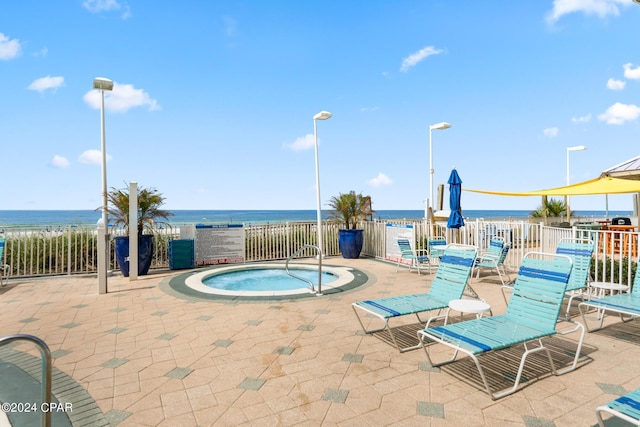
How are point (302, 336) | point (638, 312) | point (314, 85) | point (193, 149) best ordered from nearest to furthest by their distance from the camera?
point (638, 312) → point (302, 336) → point (314, 85) → point (193, 149)

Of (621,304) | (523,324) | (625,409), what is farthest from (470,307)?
(621,304)

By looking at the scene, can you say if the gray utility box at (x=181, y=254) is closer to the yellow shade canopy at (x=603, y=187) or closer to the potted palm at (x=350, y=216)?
the potted palm at (x=350, y=216)

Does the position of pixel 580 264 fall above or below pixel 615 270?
above

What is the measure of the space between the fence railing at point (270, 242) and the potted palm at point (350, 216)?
417 millimetres

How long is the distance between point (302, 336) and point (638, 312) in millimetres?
3926

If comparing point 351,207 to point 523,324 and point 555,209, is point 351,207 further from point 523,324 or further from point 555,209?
point 555,209

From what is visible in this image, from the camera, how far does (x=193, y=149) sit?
3006cm

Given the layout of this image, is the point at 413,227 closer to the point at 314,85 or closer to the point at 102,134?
the point at 102,134

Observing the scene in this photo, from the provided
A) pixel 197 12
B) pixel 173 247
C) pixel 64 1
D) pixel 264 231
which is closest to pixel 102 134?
pixel 64 1

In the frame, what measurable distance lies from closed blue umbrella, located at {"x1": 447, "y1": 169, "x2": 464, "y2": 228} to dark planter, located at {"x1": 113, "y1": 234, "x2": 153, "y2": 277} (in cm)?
827

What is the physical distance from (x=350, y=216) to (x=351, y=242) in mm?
955

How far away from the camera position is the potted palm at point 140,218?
8.56 m

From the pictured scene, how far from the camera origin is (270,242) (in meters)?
11.5

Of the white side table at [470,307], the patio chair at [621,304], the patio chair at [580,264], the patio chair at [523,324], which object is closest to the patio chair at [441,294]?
the white side table at [470,307]
